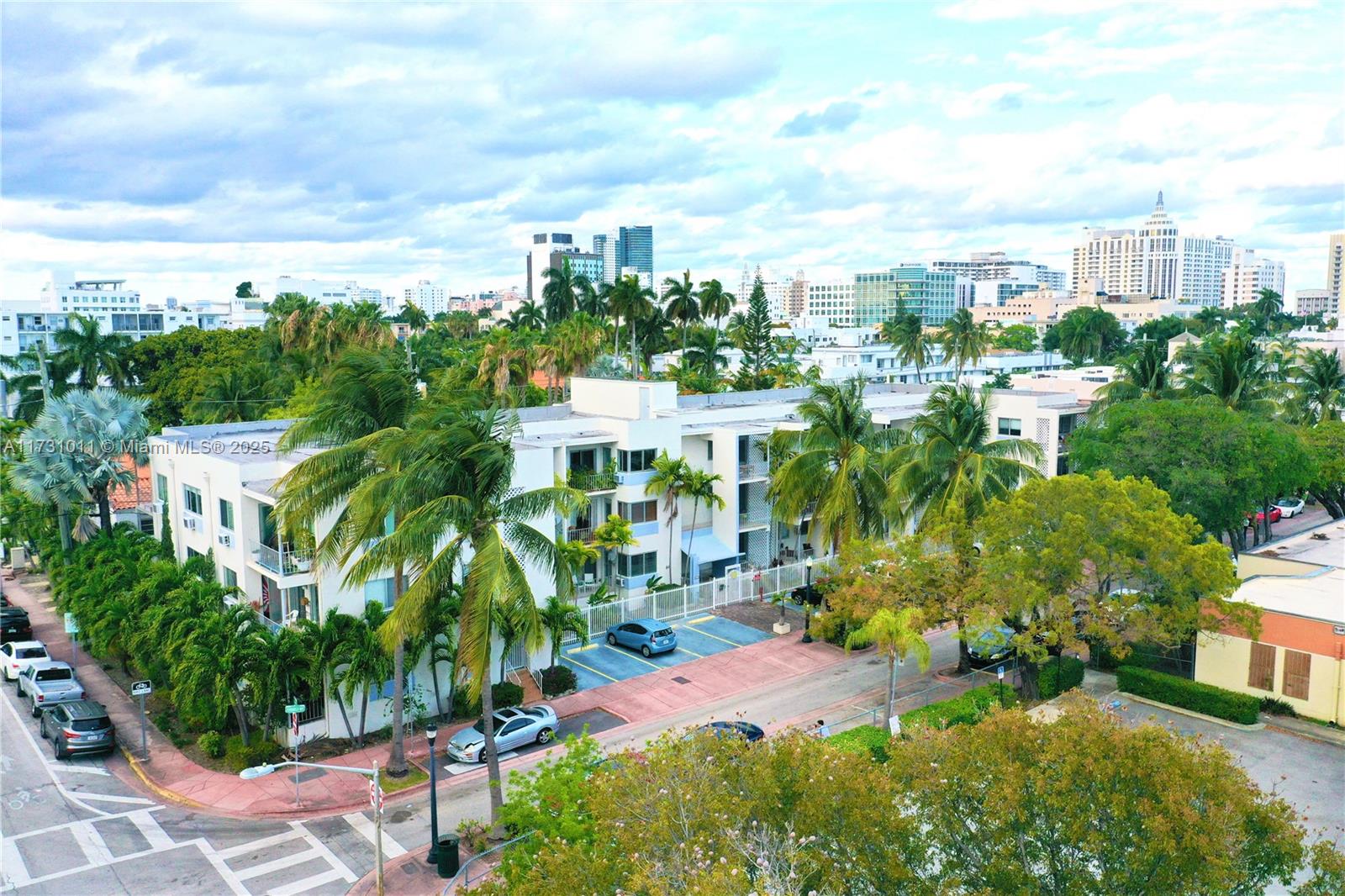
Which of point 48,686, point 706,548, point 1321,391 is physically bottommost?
point 48,686

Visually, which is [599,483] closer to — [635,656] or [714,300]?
[635,656]

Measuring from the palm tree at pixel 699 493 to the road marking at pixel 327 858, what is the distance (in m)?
21.6

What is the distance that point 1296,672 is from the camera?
29.6 metres

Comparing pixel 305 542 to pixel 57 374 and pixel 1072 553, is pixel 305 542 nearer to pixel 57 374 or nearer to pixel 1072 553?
pixel 1072 553

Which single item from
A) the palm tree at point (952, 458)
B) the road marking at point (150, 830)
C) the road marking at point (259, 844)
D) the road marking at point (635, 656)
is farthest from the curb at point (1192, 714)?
the road marking at point (150, 830)

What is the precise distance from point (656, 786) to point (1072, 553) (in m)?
17.6

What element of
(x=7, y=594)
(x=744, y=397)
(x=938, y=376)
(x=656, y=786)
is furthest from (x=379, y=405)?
(x=938, y=376)

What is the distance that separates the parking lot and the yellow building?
50.2 feet

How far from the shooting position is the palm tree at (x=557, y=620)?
104 ft

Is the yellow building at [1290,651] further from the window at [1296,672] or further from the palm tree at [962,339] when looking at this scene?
the palm tree at [962,339]

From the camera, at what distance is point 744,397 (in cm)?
5812

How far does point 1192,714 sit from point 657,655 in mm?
17037

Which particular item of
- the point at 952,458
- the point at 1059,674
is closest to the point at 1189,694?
the point at 1059,674

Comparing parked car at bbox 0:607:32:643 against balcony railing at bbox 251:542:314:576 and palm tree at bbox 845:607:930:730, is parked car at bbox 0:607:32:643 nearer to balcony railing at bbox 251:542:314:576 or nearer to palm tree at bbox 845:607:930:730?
balcony railing at bbox 251:542:314:576
